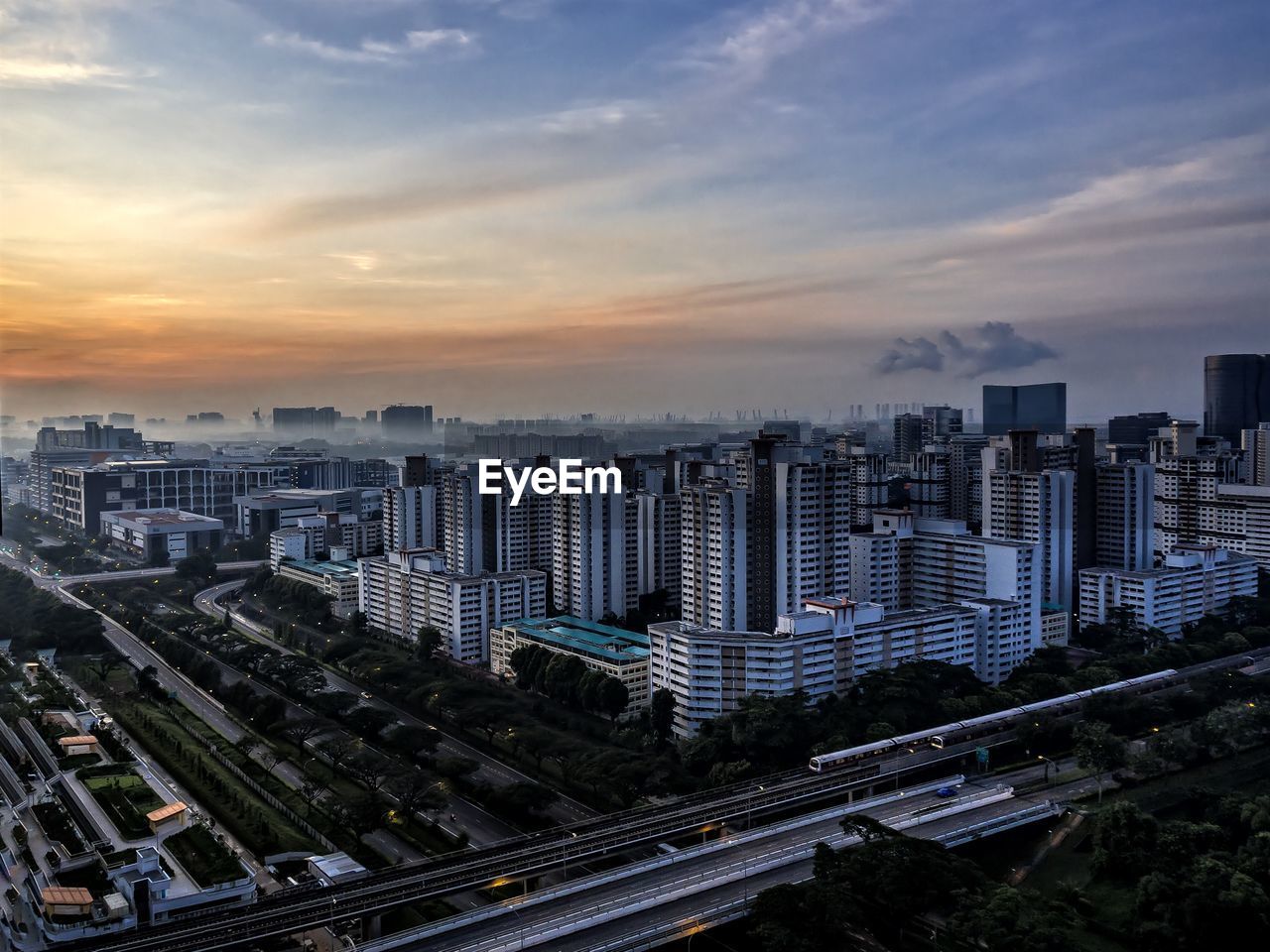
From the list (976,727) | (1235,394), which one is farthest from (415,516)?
(1235,394)

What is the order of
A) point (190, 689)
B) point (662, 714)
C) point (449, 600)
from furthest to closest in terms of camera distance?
point (449, 600), point (190, 689), point (662, 714)

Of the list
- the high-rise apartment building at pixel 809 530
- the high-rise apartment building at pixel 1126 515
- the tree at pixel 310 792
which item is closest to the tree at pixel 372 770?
the tree at pixel 310 792

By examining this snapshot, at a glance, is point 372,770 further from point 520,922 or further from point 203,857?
point 520,922

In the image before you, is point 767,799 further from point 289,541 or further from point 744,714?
point 289,541

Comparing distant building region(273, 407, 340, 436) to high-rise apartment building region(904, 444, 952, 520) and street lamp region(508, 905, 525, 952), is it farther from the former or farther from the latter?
street lamp region(508, 905, 525, 952)

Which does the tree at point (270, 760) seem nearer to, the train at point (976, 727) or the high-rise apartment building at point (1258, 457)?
the train at point (976, 727)

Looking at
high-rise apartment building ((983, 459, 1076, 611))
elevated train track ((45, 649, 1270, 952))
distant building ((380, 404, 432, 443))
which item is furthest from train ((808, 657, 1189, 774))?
distant building ((380, 404, 432, 443))
